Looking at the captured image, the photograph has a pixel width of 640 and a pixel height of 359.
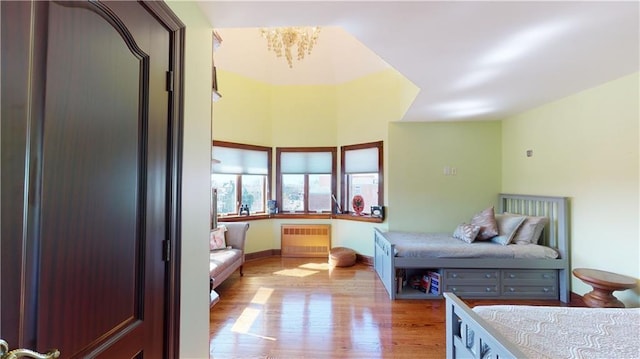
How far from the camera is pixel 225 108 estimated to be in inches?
174

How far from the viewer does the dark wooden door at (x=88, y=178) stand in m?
0.62

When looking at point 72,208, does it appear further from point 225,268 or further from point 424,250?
point 424,250

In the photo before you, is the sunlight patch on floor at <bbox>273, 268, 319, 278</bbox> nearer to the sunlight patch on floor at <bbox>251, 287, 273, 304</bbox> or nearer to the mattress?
the sunlight patch on floor at <bbox>251, 287, 273, 304</bbox>

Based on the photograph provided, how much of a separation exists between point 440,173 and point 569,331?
307cm

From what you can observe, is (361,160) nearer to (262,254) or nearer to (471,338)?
(262,254)

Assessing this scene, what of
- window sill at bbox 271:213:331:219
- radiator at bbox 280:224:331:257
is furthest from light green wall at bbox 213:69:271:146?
radiator at bbox 280:224:331:257

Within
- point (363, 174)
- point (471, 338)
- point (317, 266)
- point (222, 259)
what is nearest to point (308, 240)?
point (317, 266)

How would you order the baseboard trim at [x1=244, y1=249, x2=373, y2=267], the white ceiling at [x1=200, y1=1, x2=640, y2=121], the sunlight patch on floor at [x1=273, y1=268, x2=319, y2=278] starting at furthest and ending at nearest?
the baseboard trim at [x1=244, y1=249, x2=373, y2=267]
the sunlight patch on floor at [x1=273, y1=268, x2=319, y2=278]
the white ceiling at [x1=200, y1=1, x2=640, y2=121]

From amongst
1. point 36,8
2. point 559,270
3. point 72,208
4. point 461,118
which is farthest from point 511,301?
point 36,8

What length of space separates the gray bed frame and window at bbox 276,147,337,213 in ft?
11.3

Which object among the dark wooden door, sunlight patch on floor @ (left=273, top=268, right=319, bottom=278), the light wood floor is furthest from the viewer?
sunlight patch on floor @ (left=273, top=268, right=319, bottom=278)

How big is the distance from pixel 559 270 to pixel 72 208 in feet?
14.0

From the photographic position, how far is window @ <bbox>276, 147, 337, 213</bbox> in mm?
4934

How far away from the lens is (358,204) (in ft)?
15.4
